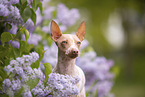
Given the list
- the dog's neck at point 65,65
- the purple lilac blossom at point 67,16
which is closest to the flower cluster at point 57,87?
the dog's neck at point 65,65

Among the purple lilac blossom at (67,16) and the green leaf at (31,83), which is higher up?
the purple lilac blossom at (67,16)

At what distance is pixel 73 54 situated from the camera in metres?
1.01

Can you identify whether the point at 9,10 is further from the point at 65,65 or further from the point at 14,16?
the point at 65,65

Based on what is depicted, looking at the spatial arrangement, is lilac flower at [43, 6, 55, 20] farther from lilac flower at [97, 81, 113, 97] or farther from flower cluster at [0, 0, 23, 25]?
flower cluster at [0, 0, 23, 25]

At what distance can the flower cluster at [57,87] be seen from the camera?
37.0 inches

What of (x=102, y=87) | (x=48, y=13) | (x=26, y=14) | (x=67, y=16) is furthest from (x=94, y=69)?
(x=26, y=14)

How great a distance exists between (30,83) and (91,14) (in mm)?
6213

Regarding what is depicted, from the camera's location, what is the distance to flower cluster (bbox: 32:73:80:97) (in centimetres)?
94

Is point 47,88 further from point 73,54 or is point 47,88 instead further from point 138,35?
point 138,35

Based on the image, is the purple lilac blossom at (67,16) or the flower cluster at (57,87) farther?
the purple lilac blossom at (67,16)

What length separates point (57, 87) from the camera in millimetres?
936

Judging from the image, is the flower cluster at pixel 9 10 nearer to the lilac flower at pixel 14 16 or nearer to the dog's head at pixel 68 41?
the lilac flower at pixel 14 16

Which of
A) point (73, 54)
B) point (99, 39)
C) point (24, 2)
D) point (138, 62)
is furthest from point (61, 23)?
point (138, 62)

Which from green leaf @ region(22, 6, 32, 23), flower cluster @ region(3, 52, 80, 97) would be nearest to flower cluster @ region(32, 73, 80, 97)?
flower cluster @ region(3, 52, 80, 97)
